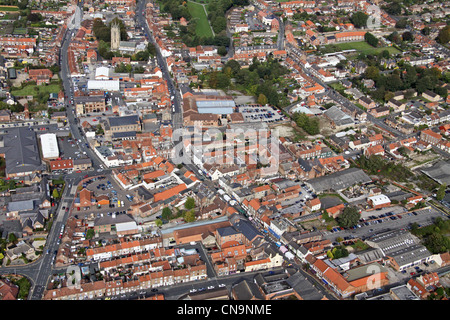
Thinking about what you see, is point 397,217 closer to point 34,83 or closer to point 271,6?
point 34,83

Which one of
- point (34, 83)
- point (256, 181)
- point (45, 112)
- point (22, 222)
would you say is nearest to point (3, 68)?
point (34, 83)

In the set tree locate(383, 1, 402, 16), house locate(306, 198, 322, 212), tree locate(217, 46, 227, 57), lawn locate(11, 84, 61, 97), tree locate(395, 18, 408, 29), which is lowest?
house locate(306, 198, 322, 212)

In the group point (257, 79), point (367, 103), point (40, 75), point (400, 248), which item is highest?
point (40, 75)

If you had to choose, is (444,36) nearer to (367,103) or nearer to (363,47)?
(363,47)

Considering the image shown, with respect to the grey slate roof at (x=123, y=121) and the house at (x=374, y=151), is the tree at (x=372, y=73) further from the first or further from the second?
the grey slate roof at (x=123, y=121)

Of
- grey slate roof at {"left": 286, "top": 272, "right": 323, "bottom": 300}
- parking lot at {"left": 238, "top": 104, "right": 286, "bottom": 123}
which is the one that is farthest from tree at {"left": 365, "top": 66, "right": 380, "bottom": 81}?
grey slate roof at {"left": 286, "top": 272, "right": 323, "bottom": 300}

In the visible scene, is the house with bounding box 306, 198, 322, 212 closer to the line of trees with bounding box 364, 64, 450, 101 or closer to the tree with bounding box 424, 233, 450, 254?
the tree with bounding box 424, 233, 450, 254

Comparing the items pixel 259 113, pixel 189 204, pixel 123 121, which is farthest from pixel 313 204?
pixel 123 121
